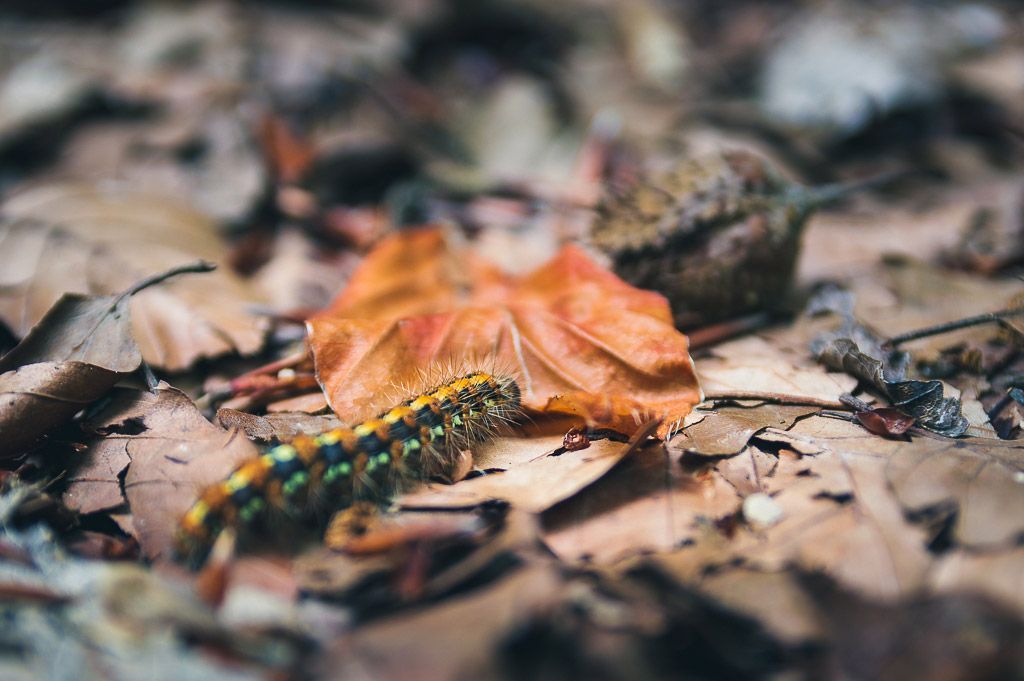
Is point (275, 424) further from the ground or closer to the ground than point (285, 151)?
closer to the ground

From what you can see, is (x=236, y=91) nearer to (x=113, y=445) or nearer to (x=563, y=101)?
(x=563, y=101)

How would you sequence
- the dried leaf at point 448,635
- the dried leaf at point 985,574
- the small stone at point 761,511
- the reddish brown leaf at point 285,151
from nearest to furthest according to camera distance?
the dried leaf at point 448,635
the dried leaf at point 985,574
the small stone at point 761,511
the reddish brown leaf at point 285,151

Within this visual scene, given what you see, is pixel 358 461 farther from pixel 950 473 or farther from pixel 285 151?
pixel 285 151

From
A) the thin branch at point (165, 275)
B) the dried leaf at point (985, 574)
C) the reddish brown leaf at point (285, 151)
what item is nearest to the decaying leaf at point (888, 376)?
the dried leaf at point (985, 574)

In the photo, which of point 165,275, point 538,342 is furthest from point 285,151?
point 538,342

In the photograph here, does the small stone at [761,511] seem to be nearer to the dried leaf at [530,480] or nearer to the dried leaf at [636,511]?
the dried leaf at [636,511]

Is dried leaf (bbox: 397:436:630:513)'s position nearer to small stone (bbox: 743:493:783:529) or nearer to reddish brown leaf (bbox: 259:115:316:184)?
small stone (bbox: 743:493:783:529)
